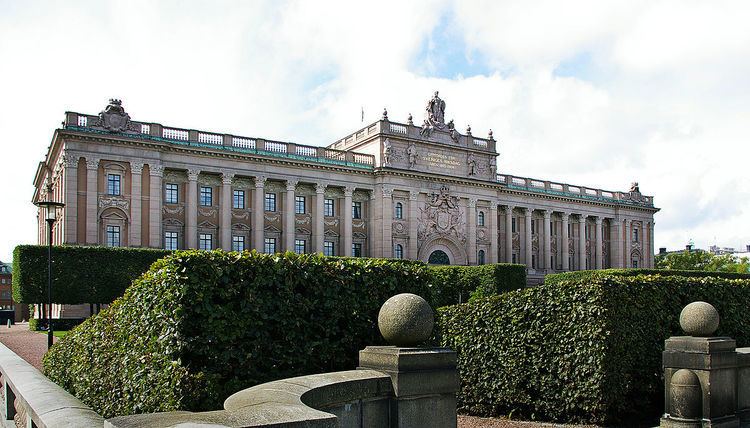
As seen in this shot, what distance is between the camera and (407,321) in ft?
25.5

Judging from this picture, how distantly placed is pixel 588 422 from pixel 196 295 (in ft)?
28.3

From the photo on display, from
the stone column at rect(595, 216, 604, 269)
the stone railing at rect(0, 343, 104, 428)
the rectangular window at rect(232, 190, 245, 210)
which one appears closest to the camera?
the stone railing at rect(0, 343, 104, 428)

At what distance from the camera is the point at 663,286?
46.6ft

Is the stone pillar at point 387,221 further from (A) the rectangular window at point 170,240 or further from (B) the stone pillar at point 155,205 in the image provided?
(B) the stone pillar at point 155,205

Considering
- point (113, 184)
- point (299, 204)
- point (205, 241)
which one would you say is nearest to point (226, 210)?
point (205, 241)

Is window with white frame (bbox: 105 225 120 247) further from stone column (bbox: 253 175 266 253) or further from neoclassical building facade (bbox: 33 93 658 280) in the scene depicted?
stone column (bbox: 253 175 266 253)

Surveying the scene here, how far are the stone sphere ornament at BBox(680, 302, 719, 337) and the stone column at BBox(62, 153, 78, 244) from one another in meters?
45.7

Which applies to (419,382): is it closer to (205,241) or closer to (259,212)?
(205,241)

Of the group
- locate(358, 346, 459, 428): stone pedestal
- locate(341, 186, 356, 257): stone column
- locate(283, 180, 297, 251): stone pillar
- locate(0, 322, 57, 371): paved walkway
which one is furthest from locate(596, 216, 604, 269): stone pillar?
locate(358, 346, 459, 428): stone pedestal

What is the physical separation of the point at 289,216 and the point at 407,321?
5068 cm

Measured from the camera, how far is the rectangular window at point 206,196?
5478 cm

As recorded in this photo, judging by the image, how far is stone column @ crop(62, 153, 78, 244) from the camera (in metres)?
46.5

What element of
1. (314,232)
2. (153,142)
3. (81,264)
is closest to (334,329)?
(81,264)

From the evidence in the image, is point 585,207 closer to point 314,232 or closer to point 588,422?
point 314,232
